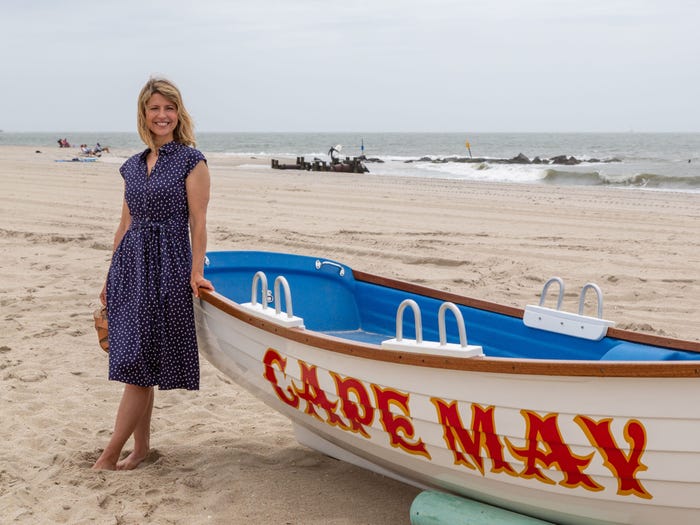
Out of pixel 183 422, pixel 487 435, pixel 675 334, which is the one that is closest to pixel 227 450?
pixel 183 422

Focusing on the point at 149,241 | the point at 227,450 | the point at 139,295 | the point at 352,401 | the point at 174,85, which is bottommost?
the point at 227,450

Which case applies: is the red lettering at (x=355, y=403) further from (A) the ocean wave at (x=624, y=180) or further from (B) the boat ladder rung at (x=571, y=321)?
(A) the ocean wave at (x=624, y=180)

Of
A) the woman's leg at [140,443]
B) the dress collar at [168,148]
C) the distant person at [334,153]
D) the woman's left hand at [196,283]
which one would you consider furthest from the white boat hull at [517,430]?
the distant person at [334,153]

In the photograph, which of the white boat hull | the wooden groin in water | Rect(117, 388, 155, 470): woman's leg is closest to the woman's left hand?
the white boat hull

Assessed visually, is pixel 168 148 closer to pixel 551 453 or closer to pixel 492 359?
pixel 492 359

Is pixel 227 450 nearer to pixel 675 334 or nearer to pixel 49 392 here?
pixel 49 392

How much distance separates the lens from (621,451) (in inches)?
108

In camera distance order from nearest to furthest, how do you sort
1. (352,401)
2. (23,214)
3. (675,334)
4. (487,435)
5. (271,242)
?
(487,435)
(352,401)
(675,334)
(271,242)
(23,214)

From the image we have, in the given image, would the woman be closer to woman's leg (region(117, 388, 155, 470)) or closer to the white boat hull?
woman's leg (region(117, 388, 155, 470))

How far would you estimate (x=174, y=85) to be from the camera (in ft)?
12.9

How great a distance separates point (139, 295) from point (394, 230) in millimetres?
7867

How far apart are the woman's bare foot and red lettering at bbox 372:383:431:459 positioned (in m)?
1.51

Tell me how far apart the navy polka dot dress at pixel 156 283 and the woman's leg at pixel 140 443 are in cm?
33

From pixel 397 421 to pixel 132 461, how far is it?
1603 mm
